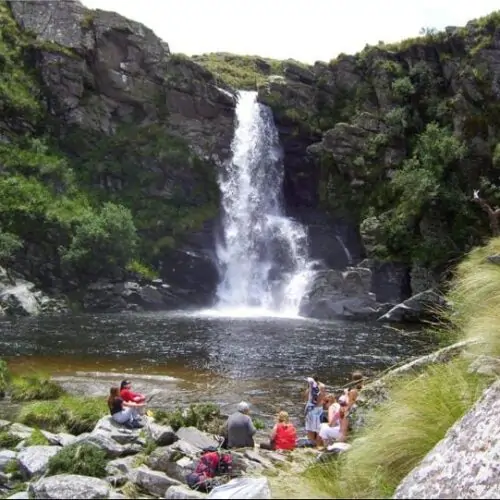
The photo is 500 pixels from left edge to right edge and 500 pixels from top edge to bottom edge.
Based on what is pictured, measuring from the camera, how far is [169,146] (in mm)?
60500

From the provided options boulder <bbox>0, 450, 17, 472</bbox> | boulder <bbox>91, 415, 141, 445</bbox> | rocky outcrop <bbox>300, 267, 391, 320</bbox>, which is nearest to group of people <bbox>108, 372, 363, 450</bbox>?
boulder <bbox>91, 415, 141, 445</bbox>

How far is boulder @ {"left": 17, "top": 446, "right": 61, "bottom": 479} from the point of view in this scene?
32.2 ft

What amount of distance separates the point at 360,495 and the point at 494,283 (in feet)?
14.6

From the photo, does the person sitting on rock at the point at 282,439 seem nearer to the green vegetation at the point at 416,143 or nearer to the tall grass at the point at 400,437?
the tall grass at the point at 400,437

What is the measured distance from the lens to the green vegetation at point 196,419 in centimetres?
1451

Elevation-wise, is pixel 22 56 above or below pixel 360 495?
above

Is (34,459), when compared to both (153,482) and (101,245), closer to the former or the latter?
(153,482)

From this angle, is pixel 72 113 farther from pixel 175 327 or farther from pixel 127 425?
pixel 127 425

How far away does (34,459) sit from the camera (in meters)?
10.2

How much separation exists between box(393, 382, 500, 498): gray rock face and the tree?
4651 cm

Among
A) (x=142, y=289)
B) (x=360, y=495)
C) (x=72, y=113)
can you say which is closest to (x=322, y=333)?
(x=142, y=289)

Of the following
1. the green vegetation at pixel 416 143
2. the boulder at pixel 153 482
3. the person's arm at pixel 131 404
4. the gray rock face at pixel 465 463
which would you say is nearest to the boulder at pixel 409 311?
the green vegetation at pixel 416 143

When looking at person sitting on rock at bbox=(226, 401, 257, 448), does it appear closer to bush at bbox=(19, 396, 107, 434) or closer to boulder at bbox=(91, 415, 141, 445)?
boulder at bbox=(91, 415, 141, 445)

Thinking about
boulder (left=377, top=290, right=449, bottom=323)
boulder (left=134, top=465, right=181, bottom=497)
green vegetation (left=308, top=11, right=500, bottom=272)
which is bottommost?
boulder (left=134, top=465, right=181, bottom=497)
